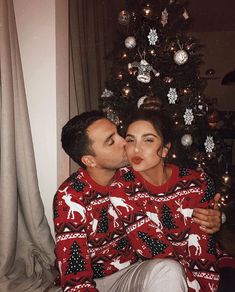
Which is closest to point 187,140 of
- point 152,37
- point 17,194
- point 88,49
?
point 152,37

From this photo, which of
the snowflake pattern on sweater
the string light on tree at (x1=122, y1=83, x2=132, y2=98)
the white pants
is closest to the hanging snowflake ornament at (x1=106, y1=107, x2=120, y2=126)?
the string light on tree at (x1=122, y1=83, x2=132, y2=98)

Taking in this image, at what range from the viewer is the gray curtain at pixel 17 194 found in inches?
73.9

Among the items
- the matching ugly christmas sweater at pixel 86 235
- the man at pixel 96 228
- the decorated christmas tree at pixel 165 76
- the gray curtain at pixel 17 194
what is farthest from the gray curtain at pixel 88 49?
the matching ugly christmas sweater at pixel 86 235

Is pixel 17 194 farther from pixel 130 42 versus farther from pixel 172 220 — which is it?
pixel 130 42

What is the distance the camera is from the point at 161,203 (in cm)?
144

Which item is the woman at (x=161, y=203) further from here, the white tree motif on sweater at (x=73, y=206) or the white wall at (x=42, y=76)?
the white wall at (x=42, y=76)

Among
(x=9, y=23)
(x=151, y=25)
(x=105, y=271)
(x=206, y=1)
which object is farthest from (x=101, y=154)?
(x=206, y=1)

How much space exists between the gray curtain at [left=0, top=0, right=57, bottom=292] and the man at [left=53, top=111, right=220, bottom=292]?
1.80ft

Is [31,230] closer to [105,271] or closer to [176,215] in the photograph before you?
[105,271]

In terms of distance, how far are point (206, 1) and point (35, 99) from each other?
3499mm

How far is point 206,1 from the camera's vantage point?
448 centimetres

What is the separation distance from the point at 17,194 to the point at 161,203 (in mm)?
1081

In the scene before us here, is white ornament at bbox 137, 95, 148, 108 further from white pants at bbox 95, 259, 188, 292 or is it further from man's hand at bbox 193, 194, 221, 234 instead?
white pants at bbox 95, 259, 188, 292

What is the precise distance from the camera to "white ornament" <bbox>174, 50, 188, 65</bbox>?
94.0 inches
